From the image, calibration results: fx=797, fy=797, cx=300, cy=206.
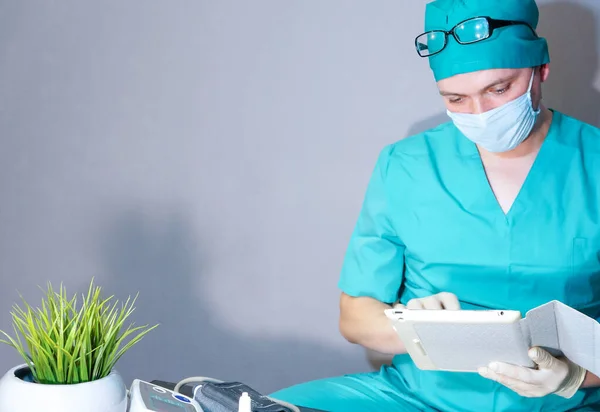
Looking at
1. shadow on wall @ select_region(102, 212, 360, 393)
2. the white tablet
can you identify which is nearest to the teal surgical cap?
the white tablet

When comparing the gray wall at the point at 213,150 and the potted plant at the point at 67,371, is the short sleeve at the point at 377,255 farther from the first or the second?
the potted plant at the point at 67,371

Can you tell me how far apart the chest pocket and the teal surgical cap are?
39 centimetres

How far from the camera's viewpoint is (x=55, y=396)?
43.6 inches

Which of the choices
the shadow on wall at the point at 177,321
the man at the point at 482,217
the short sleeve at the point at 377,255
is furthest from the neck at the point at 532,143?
the shadow on wall at the point at 177,321

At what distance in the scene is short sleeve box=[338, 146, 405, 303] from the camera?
1.81 m

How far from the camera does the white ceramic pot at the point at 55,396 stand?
3.63ft

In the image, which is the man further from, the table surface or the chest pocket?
the table surface

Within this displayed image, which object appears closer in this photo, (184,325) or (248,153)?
(248,153)

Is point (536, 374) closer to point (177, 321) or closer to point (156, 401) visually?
point (156, 401)

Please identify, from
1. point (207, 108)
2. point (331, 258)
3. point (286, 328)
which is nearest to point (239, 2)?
point (207, 108)

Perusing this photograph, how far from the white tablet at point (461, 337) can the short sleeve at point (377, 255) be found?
343 mm

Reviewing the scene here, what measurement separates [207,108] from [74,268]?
0.71 m

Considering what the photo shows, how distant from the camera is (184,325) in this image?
2.46m

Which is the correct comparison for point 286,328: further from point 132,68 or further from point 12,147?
point 12,147
